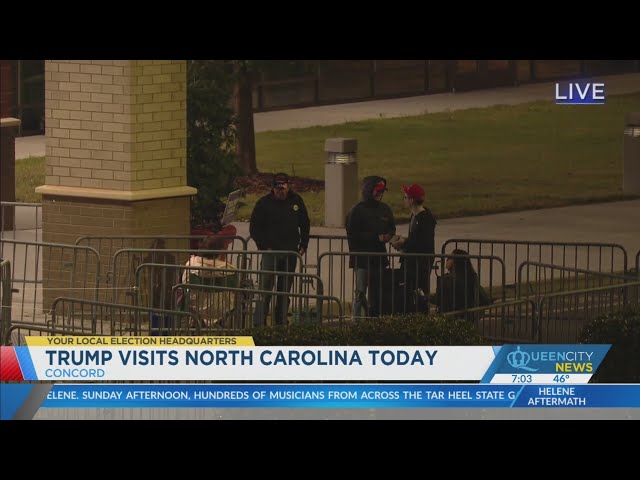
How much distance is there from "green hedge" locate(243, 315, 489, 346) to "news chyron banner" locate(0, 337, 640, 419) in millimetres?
75

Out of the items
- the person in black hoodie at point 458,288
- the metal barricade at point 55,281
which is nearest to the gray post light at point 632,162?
the metal barricade at point 55,281

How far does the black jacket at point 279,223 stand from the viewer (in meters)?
20.7

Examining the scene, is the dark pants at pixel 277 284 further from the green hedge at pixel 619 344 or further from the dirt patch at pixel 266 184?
the dirt patch at pixel 266 184

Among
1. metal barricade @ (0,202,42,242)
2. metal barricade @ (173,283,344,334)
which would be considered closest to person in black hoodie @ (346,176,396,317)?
metal barricade @ (173,283,344,334)

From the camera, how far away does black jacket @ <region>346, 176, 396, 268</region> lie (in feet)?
67.3

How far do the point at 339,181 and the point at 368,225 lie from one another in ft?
24.6

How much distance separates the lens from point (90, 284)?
21125 mm

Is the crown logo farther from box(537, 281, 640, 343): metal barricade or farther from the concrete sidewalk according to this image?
the concrete sidewalk

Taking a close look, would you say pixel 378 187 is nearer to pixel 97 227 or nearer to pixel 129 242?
pixel 129 242

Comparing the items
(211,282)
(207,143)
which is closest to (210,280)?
(211,282)

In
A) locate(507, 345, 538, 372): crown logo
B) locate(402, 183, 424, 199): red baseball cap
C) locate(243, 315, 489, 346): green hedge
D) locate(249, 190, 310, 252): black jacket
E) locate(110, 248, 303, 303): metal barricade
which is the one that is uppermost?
locate(402, 183, 424, 199): red baseball cap

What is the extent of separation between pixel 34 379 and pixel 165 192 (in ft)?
15.3

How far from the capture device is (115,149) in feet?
69.8

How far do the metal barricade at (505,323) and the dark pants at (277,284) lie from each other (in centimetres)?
149
